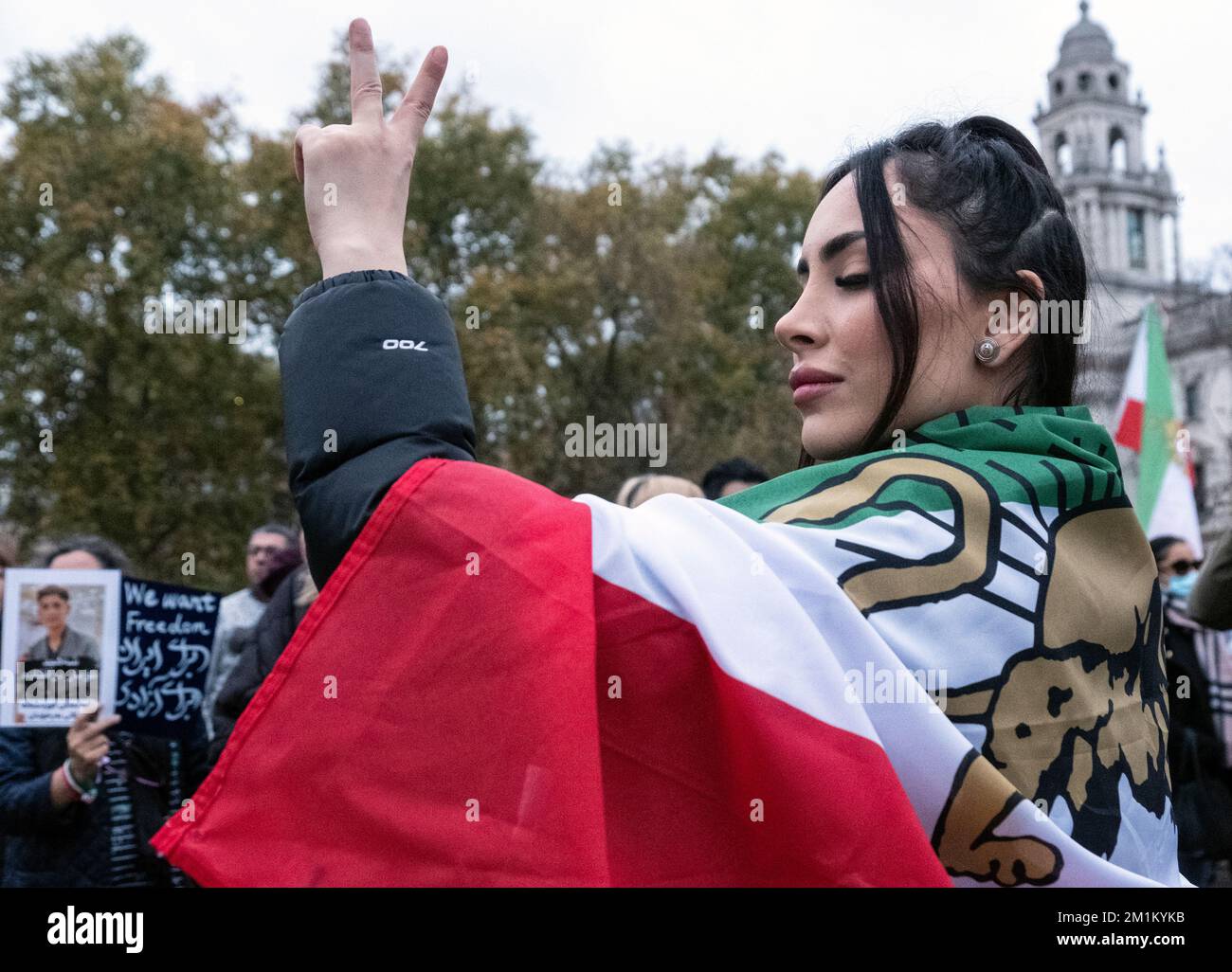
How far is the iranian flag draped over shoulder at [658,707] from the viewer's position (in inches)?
47.1

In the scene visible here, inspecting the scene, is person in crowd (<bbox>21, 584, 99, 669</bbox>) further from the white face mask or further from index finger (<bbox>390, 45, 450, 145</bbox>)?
the white face mask

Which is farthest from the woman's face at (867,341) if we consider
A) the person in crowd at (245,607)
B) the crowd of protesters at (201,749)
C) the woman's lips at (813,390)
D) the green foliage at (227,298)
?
the green foliage at (227,298)

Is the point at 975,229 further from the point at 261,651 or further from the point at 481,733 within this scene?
the point at 261,651

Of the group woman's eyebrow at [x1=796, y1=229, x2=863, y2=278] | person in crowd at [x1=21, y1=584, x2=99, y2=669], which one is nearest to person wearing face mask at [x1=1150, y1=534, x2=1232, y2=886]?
person in crowd at [x1=21, y1=584, x2=99, y2=669]

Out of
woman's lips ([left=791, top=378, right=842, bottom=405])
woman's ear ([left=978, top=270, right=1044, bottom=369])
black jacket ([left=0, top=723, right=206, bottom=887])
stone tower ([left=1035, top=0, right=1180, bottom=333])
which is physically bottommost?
black jacket ([left=0, top=723, right=206, bottom=887])

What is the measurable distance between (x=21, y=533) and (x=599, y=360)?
8949 mm

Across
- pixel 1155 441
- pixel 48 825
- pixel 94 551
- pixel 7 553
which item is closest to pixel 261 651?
pixel 94 551

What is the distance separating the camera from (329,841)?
120 cm

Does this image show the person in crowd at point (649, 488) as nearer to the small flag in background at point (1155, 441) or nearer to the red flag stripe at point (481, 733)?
the red flag stripe at point (481, 733)

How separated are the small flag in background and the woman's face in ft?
22.7

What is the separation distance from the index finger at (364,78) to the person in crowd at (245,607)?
15.5ft

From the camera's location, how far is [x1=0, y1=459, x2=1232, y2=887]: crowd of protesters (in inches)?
177

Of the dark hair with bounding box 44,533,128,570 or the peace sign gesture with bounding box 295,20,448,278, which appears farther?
the dark hair with bounding box 44,533,128,570
